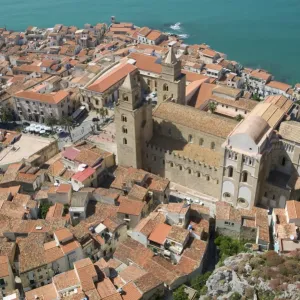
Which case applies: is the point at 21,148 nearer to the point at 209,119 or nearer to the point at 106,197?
the point at 106,197

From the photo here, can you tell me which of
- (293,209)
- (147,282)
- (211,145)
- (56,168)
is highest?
(211,145)

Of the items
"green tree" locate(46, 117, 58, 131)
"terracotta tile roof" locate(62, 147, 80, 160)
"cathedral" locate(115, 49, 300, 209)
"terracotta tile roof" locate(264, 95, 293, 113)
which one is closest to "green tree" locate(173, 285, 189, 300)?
"cathedral" locate(115, 49, 300, 209)

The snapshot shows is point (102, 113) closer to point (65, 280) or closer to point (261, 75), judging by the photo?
point (261, 75)

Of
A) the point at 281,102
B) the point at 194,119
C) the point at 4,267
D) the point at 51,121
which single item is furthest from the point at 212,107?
the point at 4,267

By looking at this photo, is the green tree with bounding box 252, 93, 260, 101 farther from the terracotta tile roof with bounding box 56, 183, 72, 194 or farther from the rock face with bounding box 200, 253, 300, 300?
the rock face with bounding box 200, 253, 300, 300

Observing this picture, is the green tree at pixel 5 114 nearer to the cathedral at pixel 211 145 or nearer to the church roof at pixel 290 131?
the cathedral at pixel 211 145

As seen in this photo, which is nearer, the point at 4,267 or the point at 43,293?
the point at 43,293

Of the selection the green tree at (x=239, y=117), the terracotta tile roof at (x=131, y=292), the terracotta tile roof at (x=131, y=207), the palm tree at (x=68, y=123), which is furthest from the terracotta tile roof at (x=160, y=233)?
the palm tree at (x=68, y=123)
